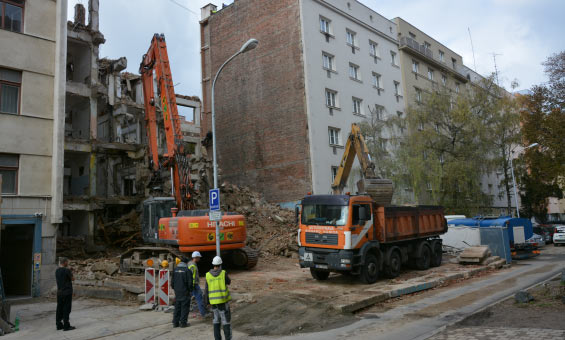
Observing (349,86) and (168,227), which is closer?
(168,227)

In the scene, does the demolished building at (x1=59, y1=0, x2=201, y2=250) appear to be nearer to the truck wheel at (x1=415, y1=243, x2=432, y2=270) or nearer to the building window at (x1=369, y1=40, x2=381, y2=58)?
the truck wheel at (x1=415, y1=243, x2=432, y2=270)

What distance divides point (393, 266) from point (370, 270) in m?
1.58

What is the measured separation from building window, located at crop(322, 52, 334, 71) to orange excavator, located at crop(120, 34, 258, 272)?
13828mm

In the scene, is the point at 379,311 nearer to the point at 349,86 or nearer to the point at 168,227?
the point at 168,227

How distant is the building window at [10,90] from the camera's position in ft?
53.0

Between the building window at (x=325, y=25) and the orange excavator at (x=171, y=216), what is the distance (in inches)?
572

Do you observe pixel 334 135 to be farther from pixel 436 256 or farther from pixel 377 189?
pixel 377 189

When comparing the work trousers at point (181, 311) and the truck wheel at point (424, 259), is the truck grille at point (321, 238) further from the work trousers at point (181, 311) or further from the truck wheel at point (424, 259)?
the work trousers at point (181, 311)

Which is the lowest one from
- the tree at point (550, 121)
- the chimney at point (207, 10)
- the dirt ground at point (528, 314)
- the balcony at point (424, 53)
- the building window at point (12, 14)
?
the dirt ground at point (528, 314)

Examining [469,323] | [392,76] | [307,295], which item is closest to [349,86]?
[392,76]

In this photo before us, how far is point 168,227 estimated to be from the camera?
51.8 feet

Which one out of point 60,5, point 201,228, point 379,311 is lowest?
point 379,311

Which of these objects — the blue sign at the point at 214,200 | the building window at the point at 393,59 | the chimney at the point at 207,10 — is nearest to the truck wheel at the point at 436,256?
the blue sign at the point at 214,200

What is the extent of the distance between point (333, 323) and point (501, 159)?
26.6m
